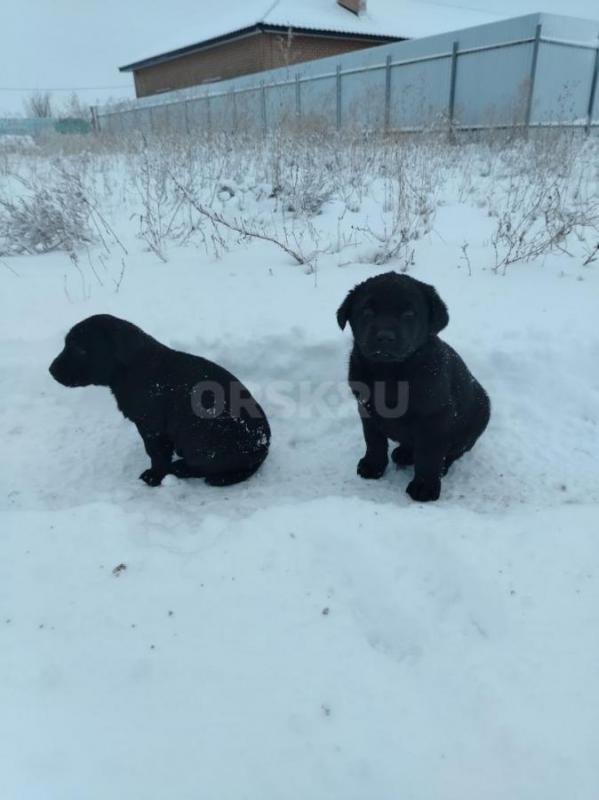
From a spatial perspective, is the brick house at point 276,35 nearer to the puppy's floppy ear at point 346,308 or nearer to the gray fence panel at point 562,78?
the gray fence panel at point 562,78

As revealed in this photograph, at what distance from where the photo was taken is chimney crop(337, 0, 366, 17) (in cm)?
2934

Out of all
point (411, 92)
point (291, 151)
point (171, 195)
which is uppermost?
point (411, 92)

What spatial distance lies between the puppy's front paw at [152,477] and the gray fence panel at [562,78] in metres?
12.9

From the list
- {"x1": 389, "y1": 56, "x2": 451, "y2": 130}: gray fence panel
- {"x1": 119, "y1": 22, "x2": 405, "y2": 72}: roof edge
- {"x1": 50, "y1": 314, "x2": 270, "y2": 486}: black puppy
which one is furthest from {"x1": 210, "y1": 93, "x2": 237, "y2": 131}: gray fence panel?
{"x1": 119, "y1": 22, "x2": 405, "y2": 72}: roof edge

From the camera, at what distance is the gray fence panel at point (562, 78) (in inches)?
513

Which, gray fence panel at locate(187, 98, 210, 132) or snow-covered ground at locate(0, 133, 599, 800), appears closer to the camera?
snow-covered ground at locate(0, 133, 599, 800)

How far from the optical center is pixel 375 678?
1.78 meters

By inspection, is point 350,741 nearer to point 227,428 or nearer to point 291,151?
point 227,428

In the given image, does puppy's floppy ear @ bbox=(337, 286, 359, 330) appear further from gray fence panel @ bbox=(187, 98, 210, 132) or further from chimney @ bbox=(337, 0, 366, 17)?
chimney @ bbox=(337, 0, 366, 17)

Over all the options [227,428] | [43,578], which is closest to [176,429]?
[227,428]

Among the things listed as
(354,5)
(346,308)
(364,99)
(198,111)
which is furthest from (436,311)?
(354,5)

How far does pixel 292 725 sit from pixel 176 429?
66.2 inches

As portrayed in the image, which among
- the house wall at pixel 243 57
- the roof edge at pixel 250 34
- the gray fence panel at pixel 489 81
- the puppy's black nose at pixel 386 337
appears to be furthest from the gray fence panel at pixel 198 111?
the roof edge at pixel 250 34

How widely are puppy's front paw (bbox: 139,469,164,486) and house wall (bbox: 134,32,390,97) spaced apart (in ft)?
82.9
